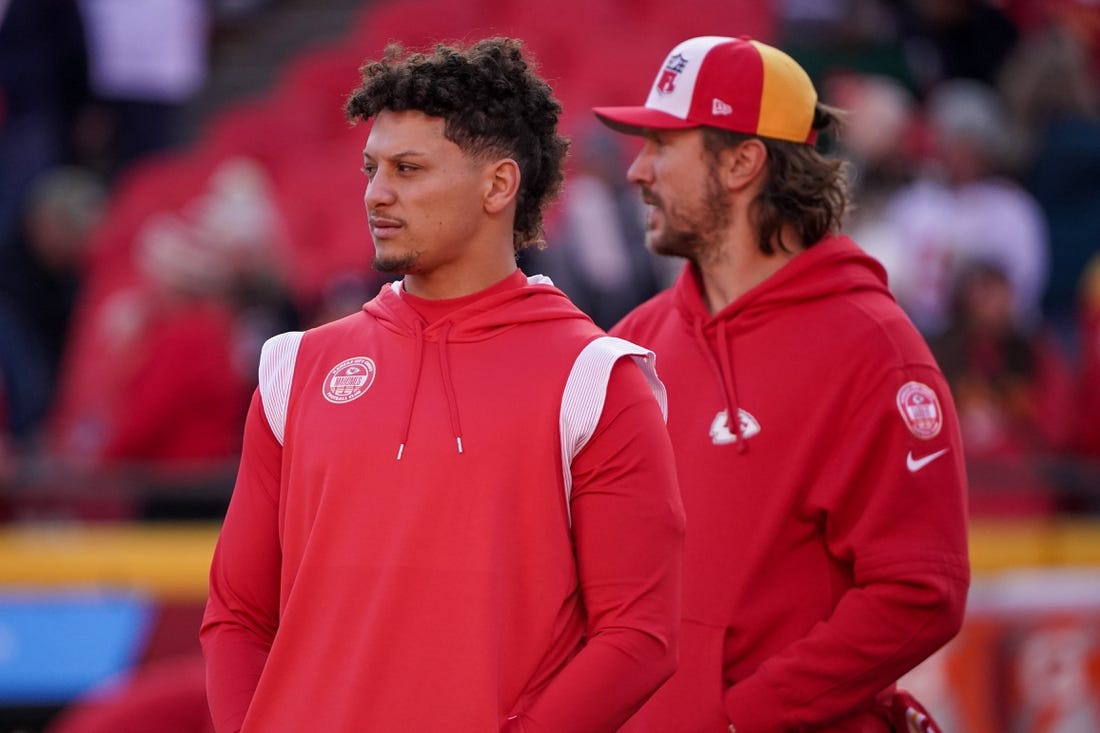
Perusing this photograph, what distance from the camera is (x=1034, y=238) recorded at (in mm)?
9172

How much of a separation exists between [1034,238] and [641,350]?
21.4 feet

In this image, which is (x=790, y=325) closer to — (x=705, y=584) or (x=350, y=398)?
(x=705, y=584)

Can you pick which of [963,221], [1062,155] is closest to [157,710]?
[963,221]

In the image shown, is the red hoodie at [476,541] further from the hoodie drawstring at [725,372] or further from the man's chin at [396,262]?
the hoodie drawstring at [725,372]

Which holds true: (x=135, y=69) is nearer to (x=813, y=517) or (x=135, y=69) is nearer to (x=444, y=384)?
(x=813, y=517)

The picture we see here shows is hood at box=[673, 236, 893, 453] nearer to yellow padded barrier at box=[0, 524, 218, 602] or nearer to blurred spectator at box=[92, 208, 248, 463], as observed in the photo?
yellow padded barrier at box=[0, 524, 218, 602]

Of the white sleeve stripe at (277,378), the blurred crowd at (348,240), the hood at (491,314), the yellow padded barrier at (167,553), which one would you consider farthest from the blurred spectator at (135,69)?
the hood at (491,314)

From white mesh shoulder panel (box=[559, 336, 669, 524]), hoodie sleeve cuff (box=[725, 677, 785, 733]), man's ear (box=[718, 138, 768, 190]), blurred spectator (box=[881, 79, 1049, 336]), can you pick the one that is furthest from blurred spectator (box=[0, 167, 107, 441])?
white mesh shoulder panel (box=[559, 336, 669, 524])

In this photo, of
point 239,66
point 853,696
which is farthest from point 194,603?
point 239,66

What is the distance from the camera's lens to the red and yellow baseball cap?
403 cm

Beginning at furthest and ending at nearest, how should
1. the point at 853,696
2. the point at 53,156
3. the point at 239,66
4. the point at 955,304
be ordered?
1. the point at 239,66
2. the point at 53,156
3. the point at 955,304
4. the point at 853,696

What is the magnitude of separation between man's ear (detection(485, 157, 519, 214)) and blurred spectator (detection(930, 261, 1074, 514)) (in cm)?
503

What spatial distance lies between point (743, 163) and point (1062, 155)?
5977mm

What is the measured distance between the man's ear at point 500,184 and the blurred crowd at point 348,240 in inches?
195
